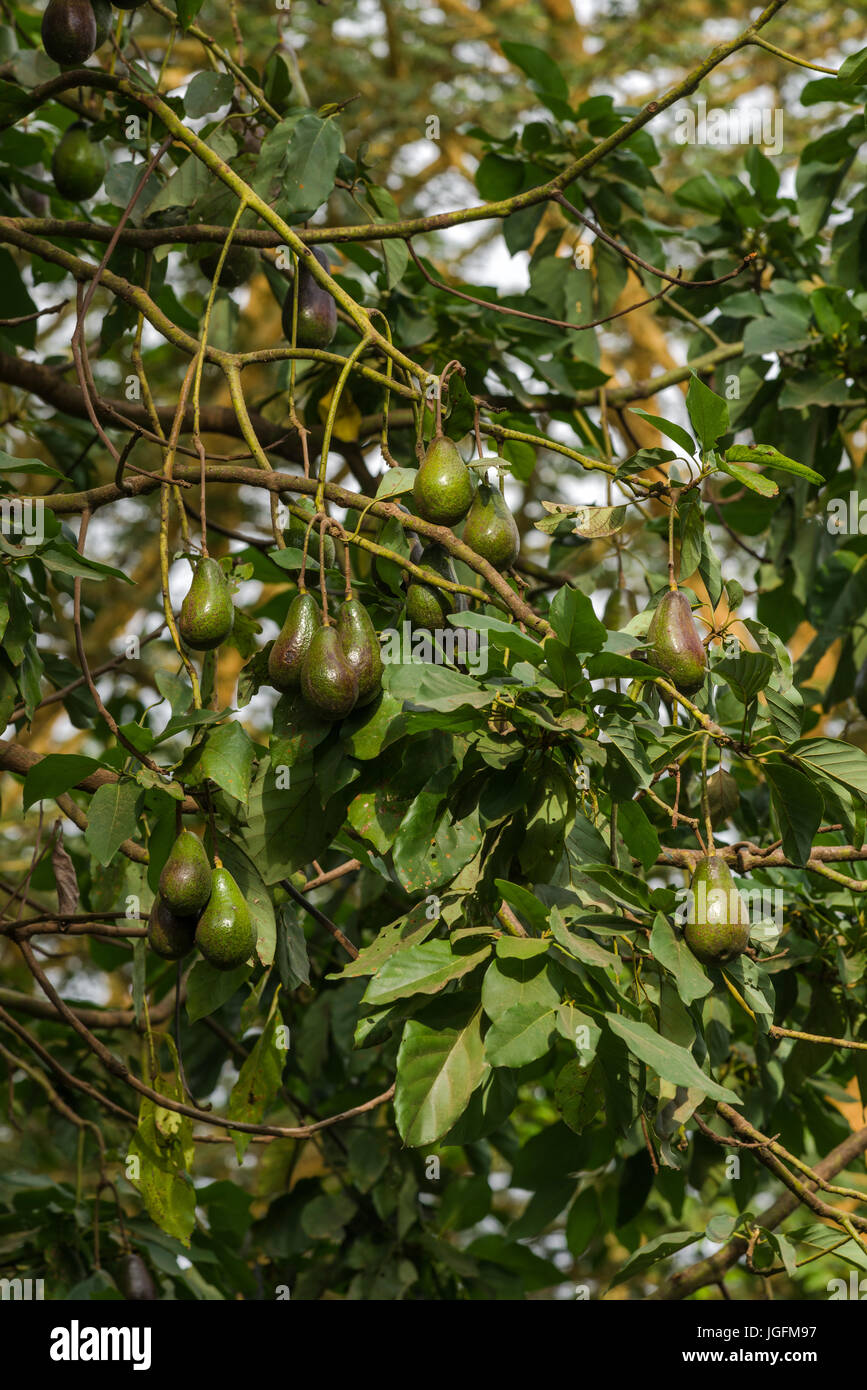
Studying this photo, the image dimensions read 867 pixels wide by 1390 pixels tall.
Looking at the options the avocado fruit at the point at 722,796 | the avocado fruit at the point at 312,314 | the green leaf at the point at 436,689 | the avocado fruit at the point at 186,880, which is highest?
the avocado fruit at the point at 312,314

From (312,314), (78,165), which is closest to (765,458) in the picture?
(312,314)

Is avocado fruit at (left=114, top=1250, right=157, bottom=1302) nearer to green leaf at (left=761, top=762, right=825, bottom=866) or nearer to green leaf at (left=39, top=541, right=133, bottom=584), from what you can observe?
green leaf at (left=39, top=541, right=133, bottom=584)

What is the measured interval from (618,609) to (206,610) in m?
1.22

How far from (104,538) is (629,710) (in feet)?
18.1

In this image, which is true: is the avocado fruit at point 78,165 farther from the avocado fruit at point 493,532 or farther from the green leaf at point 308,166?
the avocado fruit at point 493,532

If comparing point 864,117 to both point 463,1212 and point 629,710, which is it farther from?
point 463,1212

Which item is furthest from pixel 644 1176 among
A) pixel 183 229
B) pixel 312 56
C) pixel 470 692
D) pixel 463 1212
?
pixel 312 56

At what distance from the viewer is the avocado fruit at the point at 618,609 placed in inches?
91.9

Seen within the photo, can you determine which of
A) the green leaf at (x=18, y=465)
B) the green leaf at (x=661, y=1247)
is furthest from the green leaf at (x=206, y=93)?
the green leaf at (x=661, y=1247)

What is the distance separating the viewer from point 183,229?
5.65 ft

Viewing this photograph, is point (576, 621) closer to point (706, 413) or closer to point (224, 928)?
point (706, 413)

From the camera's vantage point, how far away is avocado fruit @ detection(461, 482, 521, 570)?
1.34 metres

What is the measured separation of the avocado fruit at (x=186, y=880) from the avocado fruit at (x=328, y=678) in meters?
0.17

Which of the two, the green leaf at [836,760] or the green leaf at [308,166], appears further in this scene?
the green leaf at [308,166]
